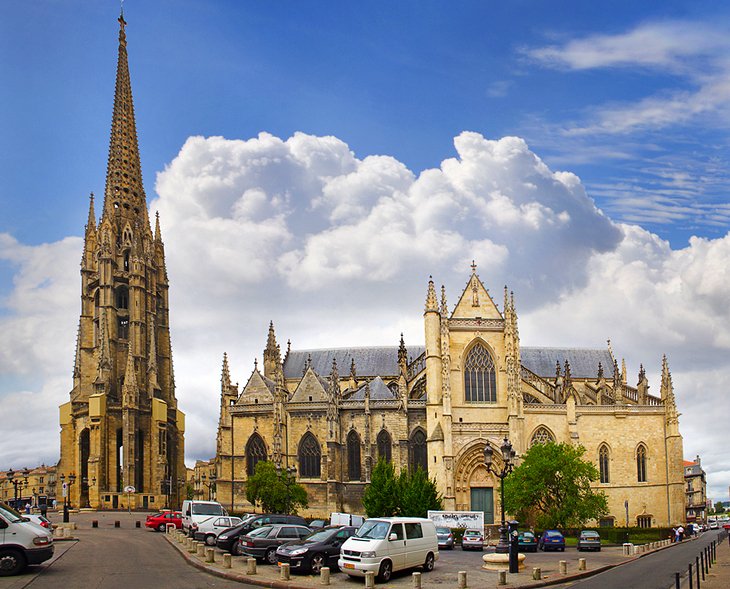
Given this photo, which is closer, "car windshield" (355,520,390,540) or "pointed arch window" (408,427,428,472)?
"car windshield" (355,520,390,540)

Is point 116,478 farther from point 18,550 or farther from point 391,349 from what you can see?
point 18,550

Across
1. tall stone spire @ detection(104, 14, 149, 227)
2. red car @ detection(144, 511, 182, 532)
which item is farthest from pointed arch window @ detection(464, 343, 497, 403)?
tall stone spire @ detection(104, 14, 149, 227)

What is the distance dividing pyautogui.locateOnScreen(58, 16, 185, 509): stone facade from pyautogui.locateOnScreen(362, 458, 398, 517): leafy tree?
31.4 m

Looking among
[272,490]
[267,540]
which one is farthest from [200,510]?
[272,490]

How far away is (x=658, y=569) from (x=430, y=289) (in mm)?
35316

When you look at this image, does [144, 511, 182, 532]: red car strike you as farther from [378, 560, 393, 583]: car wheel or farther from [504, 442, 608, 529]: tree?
[378, 560, 393, 583]: car wheel

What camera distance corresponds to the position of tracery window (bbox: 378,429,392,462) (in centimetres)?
6309

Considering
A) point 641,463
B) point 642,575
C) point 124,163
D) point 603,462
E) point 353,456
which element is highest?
point 124,163

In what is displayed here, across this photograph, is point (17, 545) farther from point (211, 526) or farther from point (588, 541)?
point (588, 541)

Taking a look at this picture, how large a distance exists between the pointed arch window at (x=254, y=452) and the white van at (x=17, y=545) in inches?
1638

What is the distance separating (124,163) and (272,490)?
48.3 metres

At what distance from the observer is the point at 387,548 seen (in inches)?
964

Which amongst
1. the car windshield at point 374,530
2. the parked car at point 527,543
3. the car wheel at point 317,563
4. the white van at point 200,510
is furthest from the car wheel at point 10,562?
the parked car at point 527,543

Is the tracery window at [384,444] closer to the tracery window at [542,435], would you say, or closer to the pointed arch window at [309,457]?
the pointed arch window at [309,457]
